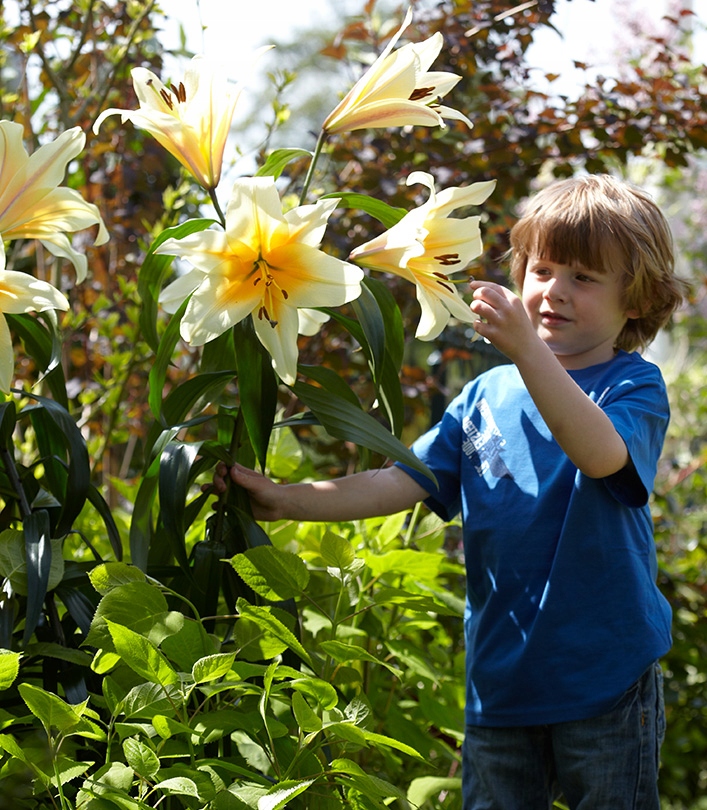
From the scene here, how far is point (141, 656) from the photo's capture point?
0.89 meters

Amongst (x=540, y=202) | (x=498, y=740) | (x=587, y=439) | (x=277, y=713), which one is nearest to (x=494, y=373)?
(x=540, y=202)

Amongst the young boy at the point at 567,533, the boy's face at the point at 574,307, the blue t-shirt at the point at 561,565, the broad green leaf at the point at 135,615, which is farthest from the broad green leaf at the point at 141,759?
the boy's face at the point at 574,307

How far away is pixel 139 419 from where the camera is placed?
269cm

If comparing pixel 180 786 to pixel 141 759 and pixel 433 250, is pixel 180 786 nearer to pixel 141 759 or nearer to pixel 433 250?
pixel 141 759

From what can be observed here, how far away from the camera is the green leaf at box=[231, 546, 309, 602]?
1021mm

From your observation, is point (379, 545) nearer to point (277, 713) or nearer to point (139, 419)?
point (277, 713)

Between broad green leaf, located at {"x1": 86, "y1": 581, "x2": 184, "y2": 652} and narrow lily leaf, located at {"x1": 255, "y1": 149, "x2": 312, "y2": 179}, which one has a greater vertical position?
narrow lily leaf, located at {"x1": 255, "y1": 149, "x2": 312, "y2": 179}

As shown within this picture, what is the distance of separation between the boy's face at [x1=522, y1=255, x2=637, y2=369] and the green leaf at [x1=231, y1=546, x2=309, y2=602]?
2.16ft

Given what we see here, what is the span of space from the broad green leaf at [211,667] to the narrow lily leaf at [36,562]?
9.9 inches

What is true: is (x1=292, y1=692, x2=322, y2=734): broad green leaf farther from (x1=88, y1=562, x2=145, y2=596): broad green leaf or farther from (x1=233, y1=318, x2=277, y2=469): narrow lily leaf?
(x1=233, y1=318, x2=277, y2=469): narrow lily leaf

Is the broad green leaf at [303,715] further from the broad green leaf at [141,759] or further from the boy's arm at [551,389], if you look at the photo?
the boy's arm at [551,389]

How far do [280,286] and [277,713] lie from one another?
1.79 feet

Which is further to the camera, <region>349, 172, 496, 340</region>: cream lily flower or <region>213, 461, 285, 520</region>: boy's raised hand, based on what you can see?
<region>213, 461, 285, 520</region>: boy's raised hand

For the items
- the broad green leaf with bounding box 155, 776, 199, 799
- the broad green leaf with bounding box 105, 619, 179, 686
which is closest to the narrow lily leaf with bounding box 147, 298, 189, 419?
the broad green leaf with bounding box 105, 619, 179, 686
